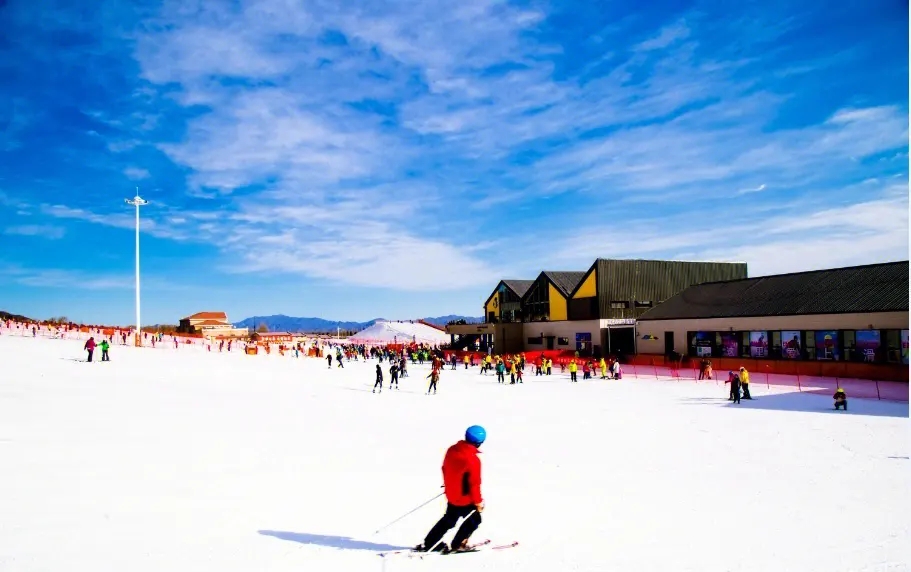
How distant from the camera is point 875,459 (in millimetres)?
11430

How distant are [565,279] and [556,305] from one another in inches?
108

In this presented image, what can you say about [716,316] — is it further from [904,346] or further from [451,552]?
[451,552]

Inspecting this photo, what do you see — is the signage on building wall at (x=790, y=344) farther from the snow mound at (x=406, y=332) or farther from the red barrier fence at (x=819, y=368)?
the snow mound at (x=406, y=332)

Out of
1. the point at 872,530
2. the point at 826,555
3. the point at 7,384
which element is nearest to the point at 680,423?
the point at 872,530

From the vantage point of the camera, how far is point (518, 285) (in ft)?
204

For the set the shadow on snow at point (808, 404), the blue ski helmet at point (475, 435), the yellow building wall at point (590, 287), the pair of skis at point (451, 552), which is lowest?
the shadow on snow at point (808, 404)

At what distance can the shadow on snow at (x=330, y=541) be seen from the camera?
6.62 m

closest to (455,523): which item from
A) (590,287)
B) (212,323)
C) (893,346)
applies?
(893,346)

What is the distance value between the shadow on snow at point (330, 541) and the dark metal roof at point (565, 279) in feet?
151

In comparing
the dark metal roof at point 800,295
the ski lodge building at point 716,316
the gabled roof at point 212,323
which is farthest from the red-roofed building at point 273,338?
the dark metal roof at point 800,295

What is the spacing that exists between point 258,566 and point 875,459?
37.4 ft

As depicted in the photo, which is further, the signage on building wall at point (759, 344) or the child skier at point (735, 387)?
the signage on building wall at point (759, 344)

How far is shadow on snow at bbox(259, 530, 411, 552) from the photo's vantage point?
6.62 m

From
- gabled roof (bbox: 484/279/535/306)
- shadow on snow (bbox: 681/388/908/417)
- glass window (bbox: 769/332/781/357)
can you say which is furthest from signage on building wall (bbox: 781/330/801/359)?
gabled roof (bbox: 484/279/535/306)
